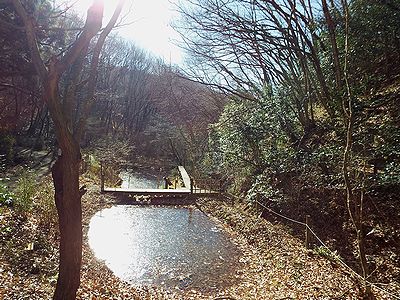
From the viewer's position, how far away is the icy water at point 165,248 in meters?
6.92

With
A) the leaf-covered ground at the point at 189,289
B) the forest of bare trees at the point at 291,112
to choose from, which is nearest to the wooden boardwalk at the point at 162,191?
the forest of bare trees at the point at 291,112

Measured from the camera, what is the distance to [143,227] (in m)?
10.4

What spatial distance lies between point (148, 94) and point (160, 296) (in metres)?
30.9

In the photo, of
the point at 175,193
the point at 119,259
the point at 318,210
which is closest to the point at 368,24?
the point at 318,210

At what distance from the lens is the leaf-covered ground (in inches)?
210

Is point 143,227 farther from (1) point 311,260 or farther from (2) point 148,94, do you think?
(2) point 148,94

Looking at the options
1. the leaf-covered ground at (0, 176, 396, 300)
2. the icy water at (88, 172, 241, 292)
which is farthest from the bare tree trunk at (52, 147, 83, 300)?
the icy water at (88, 172, 241, 292)

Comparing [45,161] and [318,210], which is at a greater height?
[45,161]

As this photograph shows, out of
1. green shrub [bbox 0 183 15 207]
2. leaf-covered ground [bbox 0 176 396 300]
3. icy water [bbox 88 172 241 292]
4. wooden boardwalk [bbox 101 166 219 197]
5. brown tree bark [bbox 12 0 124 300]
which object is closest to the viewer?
brown tree bark [bbox 12 0 124 300]

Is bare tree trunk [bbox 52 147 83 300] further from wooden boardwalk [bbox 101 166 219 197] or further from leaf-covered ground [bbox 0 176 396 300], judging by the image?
wooden boardwalk [bbox 101 166 219 197]

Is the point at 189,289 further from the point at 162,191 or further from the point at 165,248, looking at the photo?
the point at 162,191

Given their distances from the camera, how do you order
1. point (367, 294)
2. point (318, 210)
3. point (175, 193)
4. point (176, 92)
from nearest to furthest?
point (367, 294)
point (318, 210)
point (175, 193)
point (176, 92)

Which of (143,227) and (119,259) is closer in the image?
(119,259)

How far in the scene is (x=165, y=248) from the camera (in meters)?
8.62
